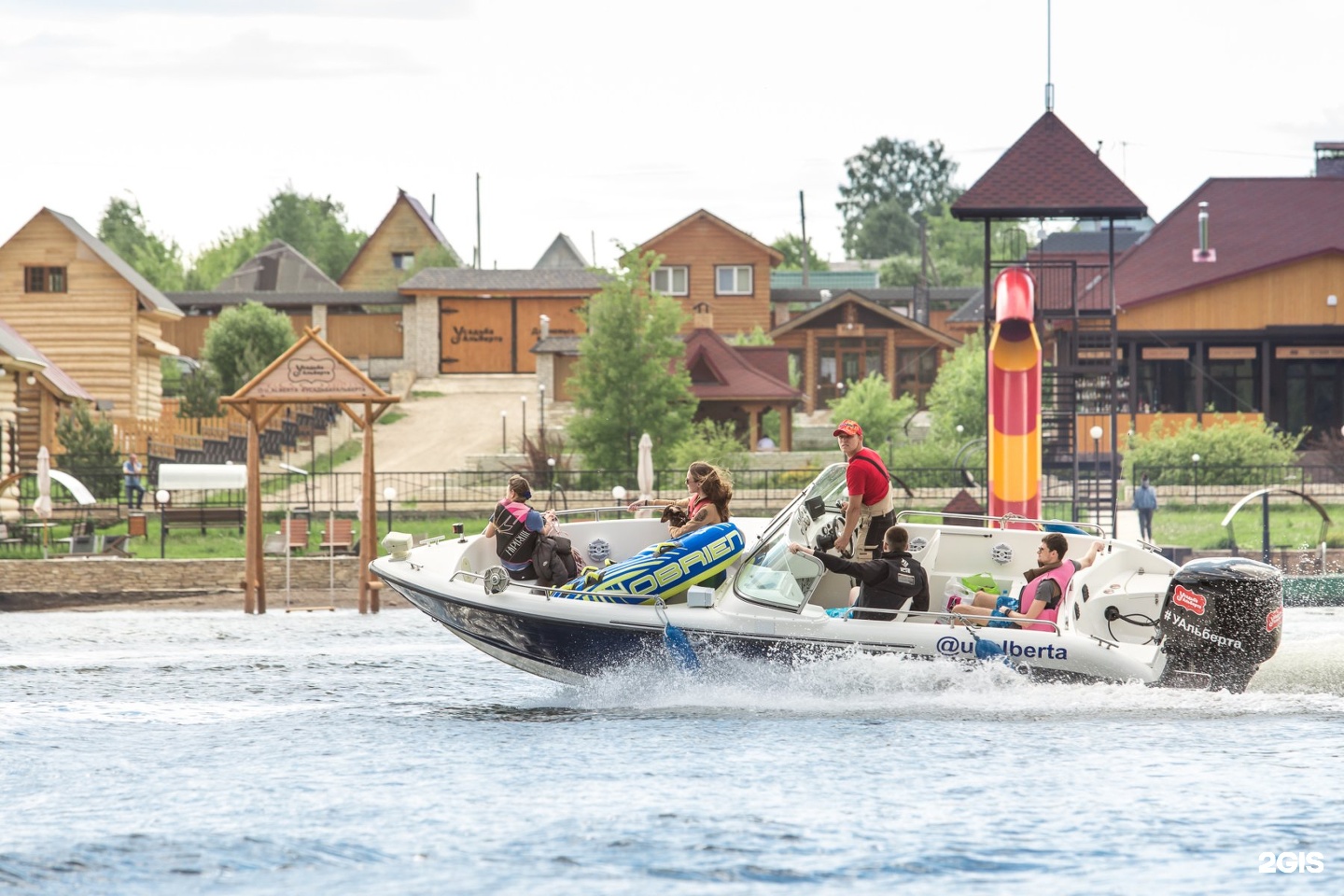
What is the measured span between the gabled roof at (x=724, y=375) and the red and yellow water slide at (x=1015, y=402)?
18505 mm

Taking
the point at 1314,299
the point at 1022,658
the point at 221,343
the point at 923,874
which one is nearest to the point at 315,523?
the point at 221,343

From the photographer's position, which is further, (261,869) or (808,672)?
(808,672)

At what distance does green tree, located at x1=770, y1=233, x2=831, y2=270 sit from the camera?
10156 centimetres

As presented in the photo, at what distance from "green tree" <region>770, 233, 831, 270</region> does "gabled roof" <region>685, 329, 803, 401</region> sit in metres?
54.5

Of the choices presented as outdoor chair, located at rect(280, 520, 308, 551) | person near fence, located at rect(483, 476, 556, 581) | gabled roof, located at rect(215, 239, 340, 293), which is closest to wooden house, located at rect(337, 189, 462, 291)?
gabled roof, located at rect(215, 239, 340, 293)

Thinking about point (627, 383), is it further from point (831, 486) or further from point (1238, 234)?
point (831, 486)

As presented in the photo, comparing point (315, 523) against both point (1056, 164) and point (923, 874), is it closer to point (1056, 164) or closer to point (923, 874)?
point (1056, 164)


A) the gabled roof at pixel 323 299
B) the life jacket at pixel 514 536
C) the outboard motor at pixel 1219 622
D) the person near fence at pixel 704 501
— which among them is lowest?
the outboard motor at pixel 1219 622

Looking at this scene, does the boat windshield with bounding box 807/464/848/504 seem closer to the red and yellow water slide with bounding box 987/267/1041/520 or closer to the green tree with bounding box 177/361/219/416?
the red and yellow water slide with bounding box 987/267/1041/520

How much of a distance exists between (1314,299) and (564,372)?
2119 centimetres

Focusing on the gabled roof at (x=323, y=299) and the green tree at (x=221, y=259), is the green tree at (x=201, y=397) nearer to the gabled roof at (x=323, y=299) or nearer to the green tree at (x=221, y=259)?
the gabled roof at (x=323, y=299)

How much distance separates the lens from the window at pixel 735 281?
199 ft

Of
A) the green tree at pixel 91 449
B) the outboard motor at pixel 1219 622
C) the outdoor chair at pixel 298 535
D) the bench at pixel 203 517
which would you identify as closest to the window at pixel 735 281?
the green tree at pixel 91 449

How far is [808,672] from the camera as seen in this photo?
1227cm
